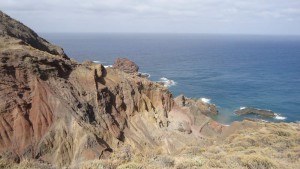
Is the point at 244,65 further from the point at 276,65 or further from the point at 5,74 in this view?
the point at 5,74

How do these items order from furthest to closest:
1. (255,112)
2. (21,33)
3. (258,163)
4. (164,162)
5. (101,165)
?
(255,112), (21,33), (258,163), (164,162), (101,165)

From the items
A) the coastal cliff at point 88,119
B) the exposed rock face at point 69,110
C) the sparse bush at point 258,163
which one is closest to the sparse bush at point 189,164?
the coastal cliff at point 88,119

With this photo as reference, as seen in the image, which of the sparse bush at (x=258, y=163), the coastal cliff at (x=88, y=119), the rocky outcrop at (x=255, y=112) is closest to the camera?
the sparse bush at (x=258, y=163)

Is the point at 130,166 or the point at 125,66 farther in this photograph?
the point at 125,66

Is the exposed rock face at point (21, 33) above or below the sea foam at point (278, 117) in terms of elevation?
above

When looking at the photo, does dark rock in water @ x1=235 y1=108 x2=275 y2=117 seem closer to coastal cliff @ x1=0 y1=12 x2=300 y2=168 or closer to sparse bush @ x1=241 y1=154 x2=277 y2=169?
coastal cliff @ x1=0 y1=12 x2=300 y2=168

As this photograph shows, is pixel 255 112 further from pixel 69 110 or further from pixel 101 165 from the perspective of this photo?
pixel 101 165

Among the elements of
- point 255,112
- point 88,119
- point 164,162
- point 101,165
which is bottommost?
point 255,112

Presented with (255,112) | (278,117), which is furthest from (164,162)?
(255,112)

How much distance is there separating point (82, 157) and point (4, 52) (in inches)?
594

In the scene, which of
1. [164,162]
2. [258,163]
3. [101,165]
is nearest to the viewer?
[101,165]

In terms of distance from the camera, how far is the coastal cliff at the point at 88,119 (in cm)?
3206

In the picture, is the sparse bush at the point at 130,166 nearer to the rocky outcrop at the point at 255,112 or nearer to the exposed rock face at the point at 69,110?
the exposed rock face at the point at 69,110

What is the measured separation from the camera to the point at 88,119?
3988cm
